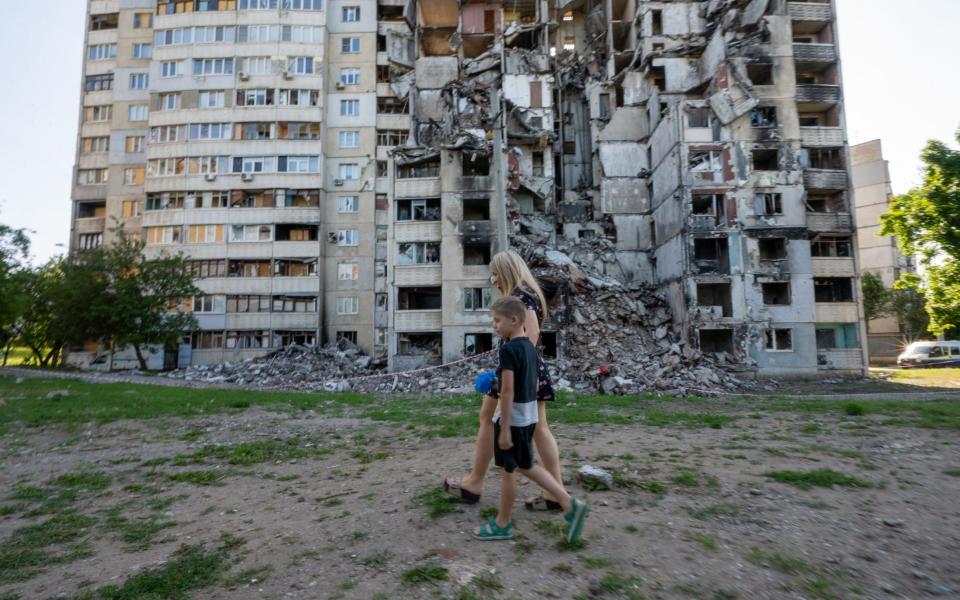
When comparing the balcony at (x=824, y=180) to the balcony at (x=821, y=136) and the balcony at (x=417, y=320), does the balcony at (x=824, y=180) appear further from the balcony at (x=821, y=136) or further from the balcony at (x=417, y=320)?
the balcony at (x=417, y=320)

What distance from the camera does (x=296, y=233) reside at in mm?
42188

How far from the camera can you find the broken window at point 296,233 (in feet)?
137

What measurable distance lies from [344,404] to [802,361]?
2973cm

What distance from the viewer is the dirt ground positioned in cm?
314

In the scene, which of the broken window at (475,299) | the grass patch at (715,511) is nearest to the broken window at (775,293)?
the broken window at (475,299)

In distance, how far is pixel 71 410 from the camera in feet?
40.4

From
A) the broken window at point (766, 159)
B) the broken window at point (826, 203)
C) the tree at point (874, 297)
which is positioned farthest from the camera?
the tree at point (874, 297)

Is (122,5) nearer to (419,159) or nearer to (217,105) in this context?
(217,105)

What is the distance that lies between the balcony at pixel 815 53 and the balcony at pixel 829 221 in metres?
11.7

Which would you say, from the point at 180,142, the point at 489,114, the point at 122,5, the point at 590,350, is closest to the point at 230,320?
the point at 180,142

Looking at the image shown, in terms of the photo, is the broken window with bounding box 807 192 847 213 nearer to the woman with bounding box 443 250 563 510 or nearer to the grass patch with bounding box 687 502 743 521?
the grass patch with bounding box 687 502 743 521

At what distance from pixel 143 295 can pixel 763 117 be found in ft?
159

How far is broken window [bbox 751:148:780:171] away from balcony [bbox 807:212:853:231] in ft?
13.8

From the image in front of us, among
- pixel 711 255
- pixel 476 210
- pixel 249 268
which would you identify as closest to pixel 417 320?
pixel 476 210
